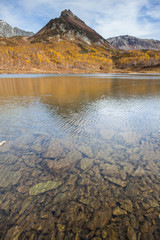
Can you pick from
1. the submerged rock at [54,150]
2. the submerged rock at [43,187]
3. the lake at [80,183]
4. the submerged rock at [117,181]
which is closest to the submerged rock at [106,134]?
the lake at [80,183]

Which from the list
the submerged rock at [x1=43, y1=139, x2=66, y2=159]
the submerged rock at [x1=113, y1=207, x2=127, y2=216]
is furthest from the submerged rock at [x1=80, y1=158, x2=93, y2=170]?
the submerged rock at [x1=113, y1=207, x2=127, y2=216]

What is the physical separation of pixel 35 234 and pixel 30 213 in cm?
68

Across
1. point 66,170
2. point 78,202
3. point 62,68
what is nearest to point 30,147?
point 66,170

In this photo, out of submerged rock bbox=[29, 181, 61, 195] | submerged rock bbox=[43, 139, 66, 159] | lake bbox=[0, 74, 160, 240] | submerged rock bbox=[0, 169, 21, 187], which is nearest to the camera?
lake bbox=[0, 74, 160, 240]

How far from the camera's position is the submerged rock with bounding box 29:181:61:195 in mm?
4848

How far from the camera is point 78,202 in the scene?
4453mm

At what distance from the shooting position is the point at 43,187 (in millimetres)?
5016

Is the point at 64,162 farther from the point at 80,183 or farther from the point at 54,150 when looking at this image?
the point at 80,183

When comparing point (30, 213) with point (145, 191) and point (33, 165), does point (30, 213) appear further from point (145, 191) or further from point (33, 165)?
point (145, 191)

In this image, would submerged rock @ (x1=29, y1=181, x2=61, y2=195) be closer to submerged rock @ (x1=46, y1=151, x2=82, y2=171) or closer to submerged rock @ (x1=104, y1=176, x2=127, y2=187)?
submerged rock @ (x1=46, y1=151, x2=82, y2=171)

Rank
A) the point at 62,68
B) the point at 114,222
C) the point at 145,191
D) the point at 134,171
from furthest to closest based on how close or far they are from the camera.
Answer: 1. the point at 62,68
2. the point at 134,171
3. the point at 145,191
4. the point at 114,222

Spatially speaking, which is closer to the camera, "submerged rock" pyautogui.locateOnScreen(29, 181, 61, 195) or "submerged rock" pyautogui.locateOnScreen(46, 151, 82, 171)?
"submerged rock" pyautogui.locateOnScreen(29, 181, 61, 195)

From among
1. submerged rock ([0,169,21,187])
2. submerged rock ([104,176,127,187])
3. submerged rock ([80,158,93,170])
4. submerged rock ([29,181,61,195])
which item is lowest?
submerged rock ([104,176,127,187])

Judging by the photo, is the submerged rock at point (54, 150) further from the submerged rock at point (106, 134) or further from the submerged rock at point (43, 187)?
the submerged rock at point (106, 134)
